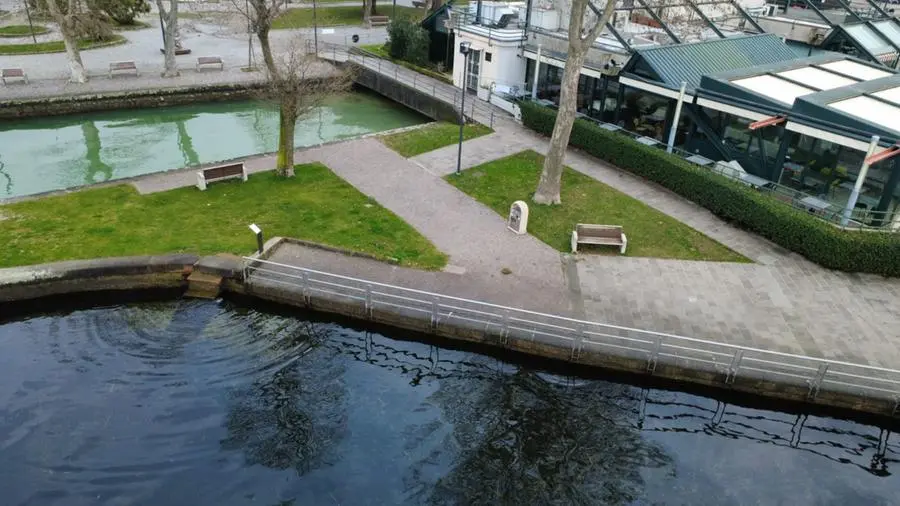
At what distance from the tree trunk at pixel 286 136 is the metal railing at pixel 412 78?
847cm

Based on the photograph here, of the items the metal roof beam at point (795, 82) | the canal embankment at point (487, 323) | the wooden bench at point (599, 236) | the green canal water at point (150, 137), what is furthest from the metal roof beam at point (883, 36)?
the canal embankment at point (487, 323)

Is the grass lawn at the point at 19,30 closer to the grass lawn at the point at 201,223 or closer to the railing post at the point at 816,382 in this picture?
the grass lawn at the point at 201,223

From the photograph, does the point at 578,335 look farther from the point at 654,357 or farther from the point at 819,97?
the point at 819,97

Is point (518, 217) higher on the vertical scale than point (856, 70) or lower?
lower

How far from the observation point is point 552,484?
12.1m

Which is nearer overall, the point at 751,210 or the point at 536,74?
the point at 751,210

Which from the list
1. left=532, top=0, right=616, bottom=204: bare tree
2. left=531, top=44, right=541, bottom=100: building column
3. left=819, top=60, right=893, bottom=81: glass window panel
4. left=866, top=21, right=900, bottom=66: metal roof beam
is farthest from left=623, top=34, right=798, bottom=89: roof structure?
left=866, top=21, right=900, bottom=66: metal roof beam

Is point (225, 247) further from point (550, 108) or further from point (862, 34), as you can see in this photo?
point (862, 34)

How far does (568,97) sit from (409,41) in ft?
60.7

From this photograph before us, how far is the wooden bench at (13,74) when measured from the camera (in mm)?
30141

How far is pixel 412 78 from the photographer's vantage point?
34.2m

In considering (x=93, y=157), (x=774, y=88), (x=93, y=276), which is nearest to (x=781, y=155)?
(x=774, y=88)

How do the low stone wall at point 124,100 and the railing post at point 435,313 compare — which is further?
the low stone wall at point 124,100

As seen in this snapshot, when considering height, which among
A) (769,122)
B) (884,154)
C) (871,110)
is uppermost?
(871,110)
